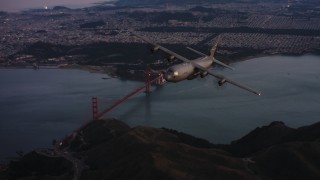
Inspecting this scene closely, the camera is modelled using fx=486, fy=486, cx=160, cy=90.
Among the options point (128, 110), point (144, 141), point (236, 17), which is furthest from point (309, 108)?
point (236, 17)

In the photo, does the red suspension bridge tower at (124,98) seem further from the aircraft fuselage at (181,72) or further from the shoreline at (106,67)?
the aircraft fuselage at (181,72)

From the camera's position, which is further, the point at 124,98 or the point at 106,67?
the point at 106,67

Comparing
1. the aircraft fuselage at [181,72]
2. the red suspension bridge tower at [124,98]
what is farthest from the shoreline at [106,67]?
the aircraft fuselage at [181,72]

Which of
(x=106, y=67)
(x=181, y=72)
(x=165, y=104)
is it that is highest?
(x=181, y=72)

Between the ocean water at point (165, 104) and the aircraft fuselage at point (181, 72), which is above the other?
the aircraft fuselage at point (181, 72)

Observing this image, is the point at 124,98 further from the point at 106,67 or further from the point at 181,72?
the point at 181,72

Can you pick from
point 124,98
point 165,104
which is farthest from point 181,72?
point 124,98

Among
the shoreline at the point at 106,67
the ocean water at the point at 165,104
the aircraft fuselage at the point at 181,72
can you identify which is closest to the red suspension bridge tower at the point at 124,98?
the ocean water at the point at 165,104

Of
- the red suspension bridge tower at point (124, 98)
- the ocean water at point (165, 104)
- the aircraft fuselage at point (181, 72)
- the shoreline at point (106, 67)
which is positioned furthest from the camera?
the shoreline at point (106, 67)

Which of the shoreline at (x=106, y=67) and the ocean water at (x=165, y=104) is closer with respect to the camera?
the ocean water at (x=165, y=104)

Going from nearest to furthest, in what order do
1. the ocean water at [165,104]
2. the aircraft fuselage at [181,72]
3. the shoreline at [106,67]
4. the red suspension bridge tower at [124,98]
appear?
the aircraft fuselage at [181,72] < the ocean water at [165,104] < the red suspension bridge tower at [124,98] < the shoreline at [106,67]
